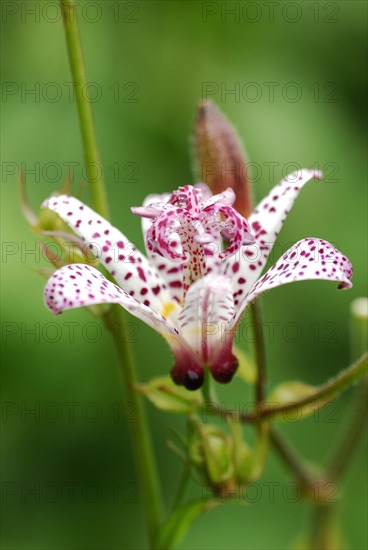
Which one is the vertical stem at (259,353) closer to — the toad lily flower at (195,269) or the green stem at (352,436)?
the toad lily flower at (195,269)

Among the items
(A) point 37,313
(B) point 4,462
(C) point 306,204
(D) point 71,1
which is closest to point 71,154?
(A) point 37,313

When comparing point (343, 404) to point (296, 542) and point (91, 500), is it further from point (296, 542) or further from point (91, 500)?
point (91, 500)

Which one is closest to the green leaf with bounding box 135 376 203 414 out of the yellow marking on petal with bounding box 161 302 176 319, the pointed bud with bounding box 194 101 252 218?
the yellow marking on petal with bounding box 161 302 176 319

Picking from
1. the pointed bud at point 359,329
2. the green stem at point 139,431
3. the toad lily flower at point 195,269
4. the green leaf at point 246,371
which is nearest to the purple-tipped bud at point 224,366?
the toad lily flower at point 195,269

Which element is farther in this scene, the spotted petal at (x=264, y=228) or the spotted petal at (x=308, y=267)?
the spotted petal at (x=264, y=228)

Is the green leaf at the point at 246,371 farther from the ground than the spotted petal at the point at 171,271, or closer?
closer

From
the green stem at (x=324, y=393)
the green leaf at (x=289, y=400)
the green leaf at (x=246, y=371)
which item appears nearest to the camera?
the green stem at (x=324, y=393)

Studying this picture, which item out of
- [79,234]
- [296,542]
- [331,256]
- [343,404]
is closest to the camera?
[331,256]
